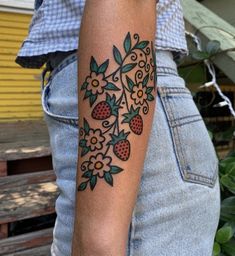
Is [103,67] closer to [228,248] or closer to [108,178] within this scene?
[108,178]

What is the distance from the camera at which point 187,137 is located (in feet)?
2.92

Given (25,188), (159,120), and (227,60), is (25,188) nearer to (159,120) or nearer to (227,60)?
(227,60)

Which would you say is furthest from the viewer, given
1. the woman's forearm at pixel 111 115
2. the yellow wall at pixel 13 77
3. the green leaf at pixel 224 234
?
the yellow wall at pixel 13 77

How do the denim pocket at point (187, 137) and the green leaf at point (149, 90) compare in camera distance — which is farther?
the denim pocket at point (187, 137)

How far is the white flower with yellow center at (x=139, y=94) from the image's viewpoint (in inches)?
29.0

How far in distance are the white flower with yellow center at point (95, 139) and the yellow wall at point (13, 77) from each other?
4045 mm

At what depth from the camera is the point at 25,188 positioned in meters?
2.54

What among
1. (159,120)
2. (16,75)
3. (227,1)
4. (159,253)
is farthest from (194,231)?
(16,75)

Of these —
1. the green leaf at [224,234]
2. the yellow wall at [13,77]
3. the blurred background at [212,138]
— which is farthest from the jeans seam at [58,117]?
the yellow wall at [13,77]

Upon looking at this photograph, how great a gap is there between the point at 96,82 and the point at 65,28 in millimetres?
209

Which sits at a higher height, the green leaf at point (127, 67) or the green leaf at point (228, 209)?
the green leaf at point (127, 67)

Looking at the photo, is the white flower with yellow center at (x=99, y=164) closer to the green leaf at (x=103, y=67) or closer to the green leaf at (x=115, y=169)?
the green leaf at (x=115, y=169)

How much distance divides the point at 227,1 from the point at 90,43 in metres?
2.61

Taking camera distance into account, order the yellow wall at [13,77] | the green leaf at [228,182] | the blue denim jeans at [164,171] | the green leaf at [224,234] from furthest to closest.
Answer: the yellow wall at [13,77] → the green leaf at [228,182] → the green leaf at [224,234] → the blue denim jeans at [164,171]
